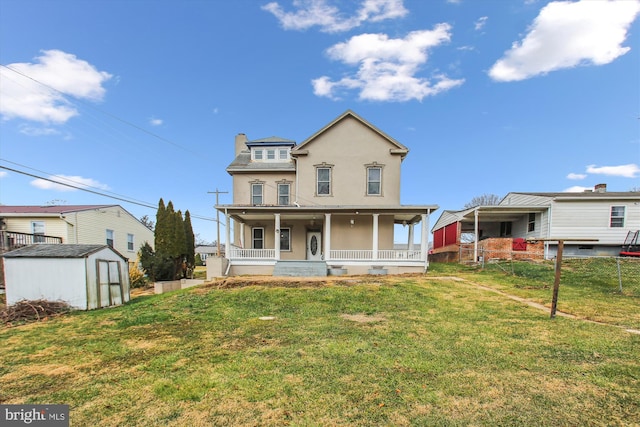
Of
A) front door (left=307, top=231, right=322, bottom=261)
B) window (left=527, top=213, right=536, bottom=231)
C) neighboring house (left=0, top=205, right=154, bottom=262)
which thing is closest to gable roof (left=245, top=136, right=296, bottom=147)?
front door (left=307, top=231, right=322, bottom=261)

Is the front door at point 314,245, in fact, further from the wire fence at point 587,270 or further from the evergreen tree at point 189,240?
the wire fence at point 587,270

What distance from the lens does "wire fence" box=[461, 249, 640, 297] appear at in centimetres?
1003

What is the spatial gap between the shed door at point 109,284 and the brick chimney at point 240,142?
1113cm

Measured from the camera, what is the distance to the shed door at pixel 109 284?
31.2 ft

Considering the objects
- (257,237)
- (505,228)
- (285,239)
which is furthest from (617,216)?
(257,237)

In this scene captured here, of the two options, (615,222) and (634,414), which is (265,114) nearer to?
(634,414)

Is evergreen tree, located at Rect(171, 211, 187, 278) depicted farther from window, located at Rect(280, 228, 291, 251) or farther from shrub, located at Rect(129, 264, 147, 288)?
window, located at Rect(280, 228, 291, 251)

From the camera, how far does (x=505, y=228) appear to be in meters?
22.3

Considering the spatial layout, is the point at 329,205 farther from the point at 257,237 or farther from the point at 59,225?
the point at 59,225

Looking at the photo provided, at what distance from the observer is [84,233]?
1825 centimetres

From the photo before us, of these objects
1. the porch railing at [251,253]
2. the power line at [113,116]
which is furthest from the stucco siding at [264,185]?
the power line at [113,116]

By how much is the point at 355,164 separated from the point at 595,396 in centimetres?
1399

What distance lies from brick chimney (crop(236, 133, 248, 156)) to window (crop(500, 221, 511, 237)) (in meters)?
21.3

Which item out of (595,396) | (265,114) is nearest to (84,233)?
(265,114)
